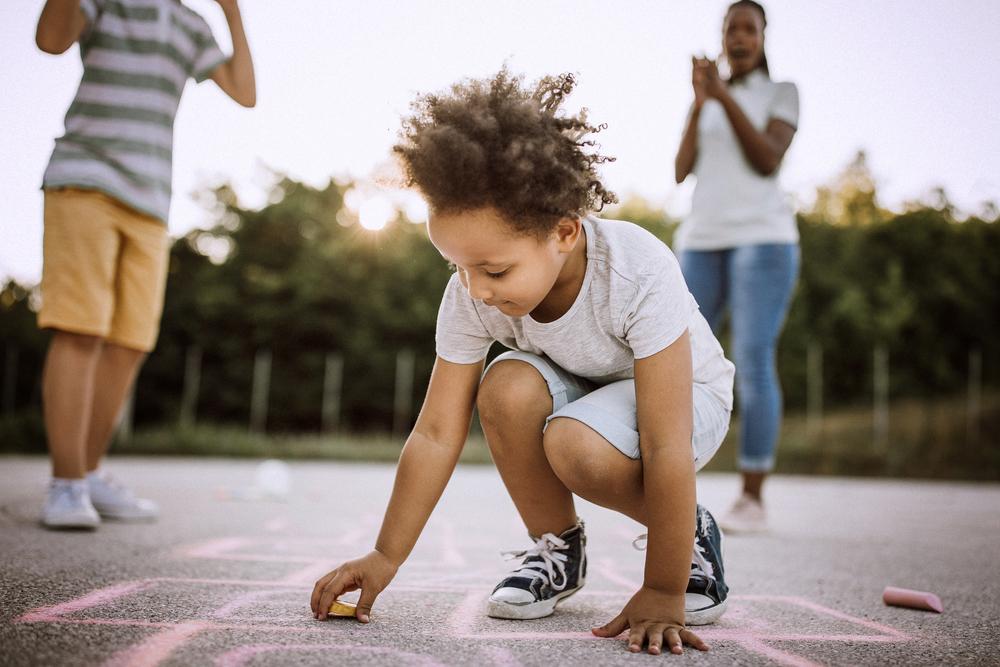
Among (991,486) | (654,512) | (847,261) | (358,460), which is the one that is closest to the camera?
(654,512)

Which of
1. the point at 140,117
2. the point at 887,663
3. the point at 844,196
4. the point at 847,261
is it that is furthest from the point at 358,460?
the point at 844,196

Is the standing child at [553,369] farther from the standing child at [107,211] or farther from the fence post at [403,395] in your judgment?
the fence post at [403,395]

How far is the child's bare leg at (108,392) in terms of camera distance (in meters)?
2.79

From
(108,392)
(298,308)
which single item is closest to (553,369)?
(108,392)

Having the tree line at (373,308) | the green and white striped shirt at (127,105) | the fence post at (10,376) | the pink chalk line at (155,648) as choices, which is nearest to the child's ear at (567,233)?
the pink chalk line at (155,648)

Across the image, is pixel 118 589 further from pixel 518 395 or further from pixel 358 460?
pixel 358 460

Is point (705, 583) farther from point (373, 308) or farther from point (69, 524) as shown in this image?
point (373, 308)

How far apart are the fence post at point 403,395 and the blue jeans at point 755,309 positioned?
→ 383 inches

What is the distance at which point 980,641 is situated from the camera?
148cm

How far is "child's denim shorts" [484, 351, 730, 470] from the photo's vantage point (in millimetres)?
1570

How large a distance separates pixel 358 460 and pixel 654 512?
337 inches

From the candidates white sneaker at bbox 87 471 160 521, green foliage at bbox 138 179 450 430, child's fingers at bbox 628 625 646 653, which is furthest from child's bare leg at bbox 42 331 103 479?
green foliage at bbox 138 179 450 430

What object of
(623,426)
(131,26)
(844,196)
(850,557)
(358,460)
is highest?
(844,196)

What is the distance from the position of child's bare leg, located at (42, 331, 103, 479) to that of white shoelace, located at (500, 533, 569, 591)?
1.54 metres
